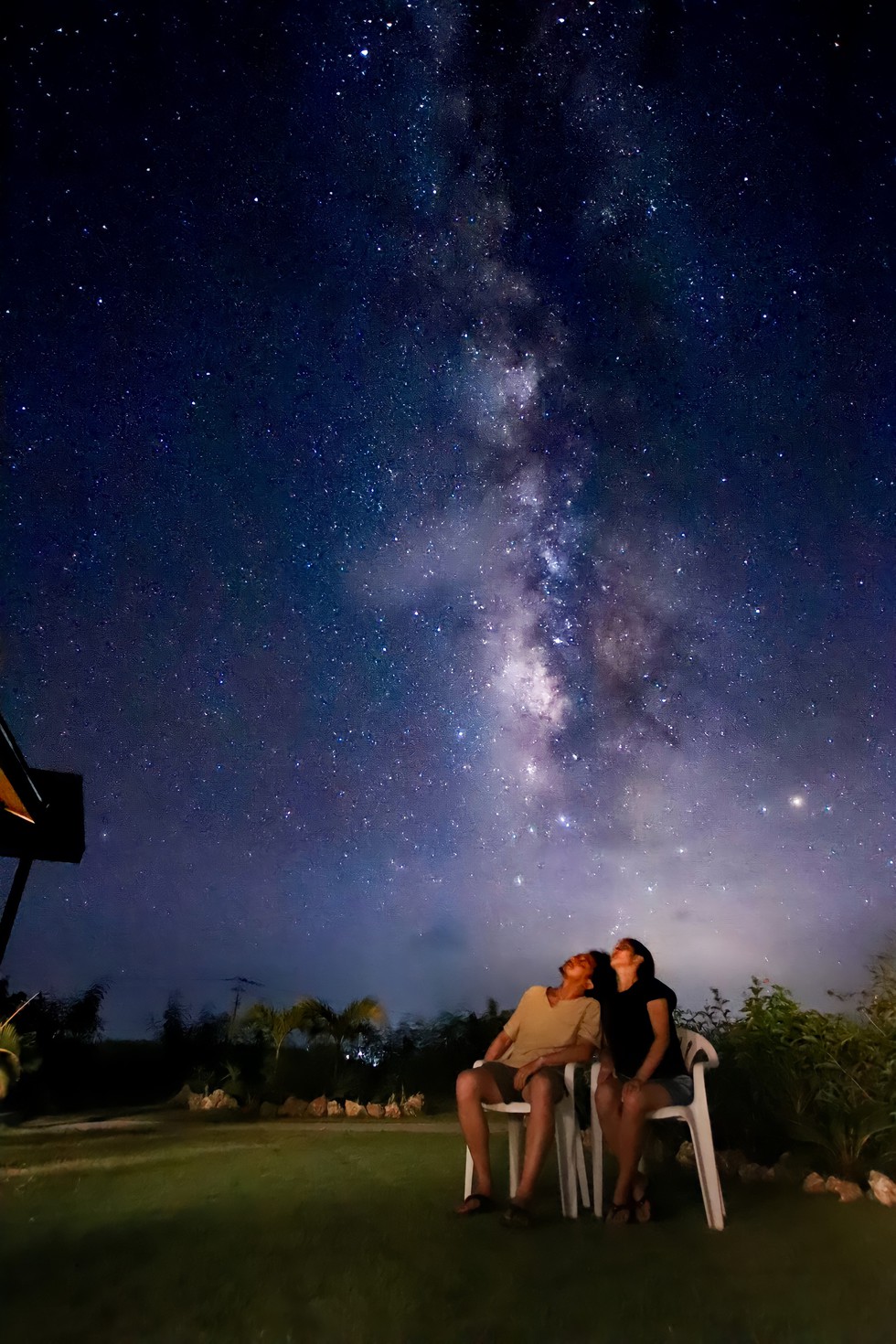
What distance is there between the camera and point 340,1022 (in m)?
10.7

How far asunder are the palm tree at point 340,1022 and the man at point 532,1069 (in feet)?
22.6

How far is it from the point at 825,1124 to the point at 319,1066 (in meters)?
6.91

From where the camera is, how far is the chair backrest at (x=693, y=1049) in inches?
154

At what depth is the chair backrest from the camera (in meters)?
3.90

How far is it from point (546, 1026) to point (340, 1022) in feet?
23.8

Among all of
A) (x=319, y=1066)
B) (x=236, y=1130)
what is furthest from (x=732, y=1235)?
(x=319, y=1066)

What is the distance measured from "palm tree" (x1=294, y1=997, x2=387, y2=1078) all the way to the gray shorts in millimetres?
6932

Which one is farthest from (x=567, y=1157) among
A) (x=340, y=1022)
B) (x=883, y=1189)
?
(x=340, y=1022)

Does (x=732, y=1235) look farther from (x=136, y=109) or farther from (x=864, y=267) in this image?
(x=136, y=109)

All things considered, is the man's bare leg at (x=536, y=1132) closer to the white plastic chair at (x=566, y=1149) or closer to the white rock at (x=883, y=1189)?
the white plastic chair at (x=566, y=1149)

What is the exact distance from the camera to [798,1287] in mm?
2924

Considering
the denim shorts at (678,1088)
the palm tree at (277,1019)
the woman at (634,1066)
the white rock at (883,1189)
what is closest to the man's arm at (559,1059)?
the woman at (634,1066)

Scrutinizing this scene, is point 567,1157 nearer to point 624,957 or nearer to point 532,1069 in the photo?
point 532,1069

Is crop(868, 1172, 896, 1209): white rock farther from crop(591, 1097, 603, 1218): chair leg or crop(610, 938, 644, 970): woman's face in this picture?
crop(610, 938, 644, 970): woman's face
